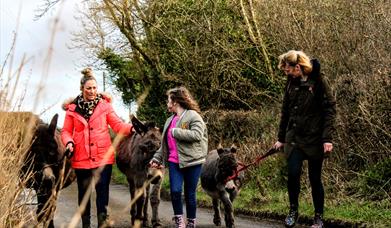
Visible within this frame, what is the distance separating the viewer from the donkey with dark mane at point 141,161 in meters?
10.8

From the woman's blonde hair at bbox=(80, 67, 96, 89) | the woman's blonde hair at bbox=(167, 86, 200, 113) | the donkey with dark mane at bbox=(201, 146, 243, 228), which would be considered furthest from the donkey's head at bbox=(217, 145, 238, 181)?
the woman's blonde hair at bbox=(80, 67, 96, 89)

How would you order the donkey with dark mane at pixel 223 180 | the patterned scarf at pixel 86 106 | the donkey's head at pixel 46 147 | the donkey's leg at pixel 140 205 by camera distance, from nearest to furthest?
the patterned scarf at pixel 86 106 → the donkey's head at pixel 46 147 → the donkey's leg at pixel 140 205 → the donkey with dark mane at pixel 223 180

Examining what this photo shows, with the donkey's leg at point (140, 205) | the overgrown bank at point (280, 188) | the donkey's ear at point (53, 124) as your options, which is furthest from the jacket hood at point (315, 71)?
the donkey's ear at point (53, 124)

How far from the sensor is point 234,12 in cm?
2216

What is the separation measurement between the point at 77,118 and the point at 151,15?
16072mm

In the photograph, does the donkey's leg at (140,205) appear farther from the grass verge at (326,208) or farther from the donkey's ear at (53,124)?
the grass verge at (326,208)

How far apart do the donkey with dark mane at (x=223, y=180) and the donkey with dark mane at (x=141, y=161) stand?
0.92 m

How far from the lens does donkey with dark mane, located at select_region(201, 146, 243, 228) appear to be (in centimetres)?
1110

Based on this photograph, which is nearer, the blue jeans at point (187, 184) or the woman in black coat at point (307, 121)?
the woman in black coat at point (307, 121)

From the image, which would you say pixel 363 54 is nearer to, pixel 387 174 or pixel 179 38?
pixel 387 174

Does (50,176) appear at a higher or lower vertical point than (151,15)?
lower

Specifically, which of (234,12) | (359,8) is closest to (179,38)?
(234,12)

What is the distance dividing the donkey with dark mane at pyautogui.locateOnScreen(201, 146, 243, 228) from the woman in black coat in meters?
1.96

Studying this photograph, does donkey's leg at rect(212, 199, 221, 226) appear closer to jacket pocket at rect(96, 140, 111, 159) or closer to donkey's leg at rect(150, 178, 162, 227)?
donkey's leg at rect(150, 178, 162, 227)
